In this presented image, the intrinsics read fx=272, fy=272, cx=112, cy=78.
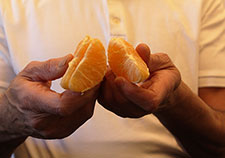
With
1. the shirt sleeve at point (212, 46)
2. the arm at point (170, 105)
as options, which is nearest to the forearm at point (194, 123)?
the arm at point (170, 105)

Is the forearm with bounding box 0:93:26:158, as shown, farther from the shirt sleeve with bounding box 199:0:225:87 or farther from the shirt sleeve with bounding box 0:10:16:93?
the shirt sleeve with bounding box 199:0:225:87

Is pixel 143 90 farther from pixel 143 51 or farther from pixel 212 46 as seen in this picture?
pixel 212 46

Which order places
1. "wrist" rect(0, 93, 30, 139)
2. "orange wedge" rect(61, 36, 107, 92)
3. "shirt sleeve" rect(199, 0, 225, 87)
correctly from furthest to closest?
1. "shirt sleeve" rect(199, 0, 225, 87)
2. "wrist" rect(0, 93, 30, 139)
3. "orange wedge" rect(61, 36, 107, 92)

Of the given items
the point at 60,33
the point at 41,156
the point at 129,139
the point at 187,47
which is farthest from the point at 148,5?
the point at 41,156

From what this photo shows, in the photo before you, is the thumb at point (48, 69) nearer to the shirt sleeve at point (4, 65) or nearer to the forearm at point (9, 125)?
the forearm at point (9, 125)

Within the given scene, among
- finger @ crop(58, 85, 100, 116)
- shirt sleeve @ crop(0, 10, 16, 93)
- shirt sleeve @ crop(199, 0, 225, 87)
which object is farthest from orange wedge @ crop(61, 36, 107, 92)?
shirt sleeve @ crop(199, 0, 225, 87)
